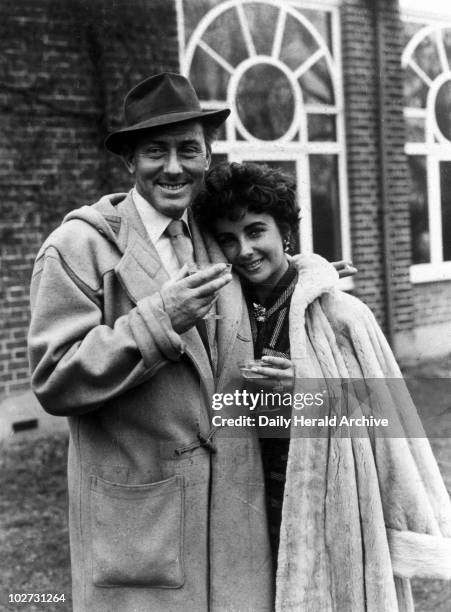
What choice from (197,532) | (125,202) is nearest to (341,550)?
(197,532)

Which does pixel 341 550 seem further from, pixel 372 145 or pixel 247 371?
pixel 372 145

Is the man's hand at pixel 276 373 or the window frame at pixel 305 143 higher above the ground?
the window frame at pixel 305 143

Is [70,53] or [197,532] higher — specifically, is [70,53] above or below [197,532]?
above

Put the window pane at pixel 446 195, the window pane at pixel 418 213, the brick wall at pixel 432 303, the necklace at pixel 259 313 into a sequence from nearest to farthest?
the necklace at pixel 259 313, the window pane at pixel 446 195, the brick wall at pixel 432 303, the window pane at pixel 418 213

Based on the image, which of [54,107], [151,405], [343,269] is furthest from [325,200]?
[151,405]

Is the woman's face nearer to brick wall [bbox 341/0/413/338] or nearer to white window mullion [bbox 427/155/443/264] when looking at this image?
white window mullion [bbox 427/155/443/264]

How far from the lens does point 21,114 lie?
4285mm

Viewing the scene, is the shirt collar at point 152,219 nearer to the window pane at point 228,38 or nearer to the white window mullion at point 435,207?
the white window mullion at point 435,207

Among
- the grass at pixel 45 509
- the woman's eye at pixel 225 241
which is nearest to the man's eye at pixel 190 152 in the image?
Result: the woman's eye at pixel 225 241

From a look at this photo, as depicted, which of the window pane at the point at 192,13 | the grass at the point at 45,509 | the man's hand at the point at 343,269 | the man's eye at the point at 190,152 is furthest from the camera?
the window pane at the point at 192,13

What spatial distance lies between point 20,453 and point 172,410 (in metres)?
2.97

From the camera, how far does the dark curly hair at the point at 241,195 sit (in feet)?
6.28

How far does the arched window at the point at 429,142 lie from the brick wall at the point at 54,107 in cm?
143

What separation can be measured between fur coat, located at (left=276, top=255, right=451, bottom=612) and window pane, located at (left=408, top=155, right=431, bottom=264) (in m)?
2.10
